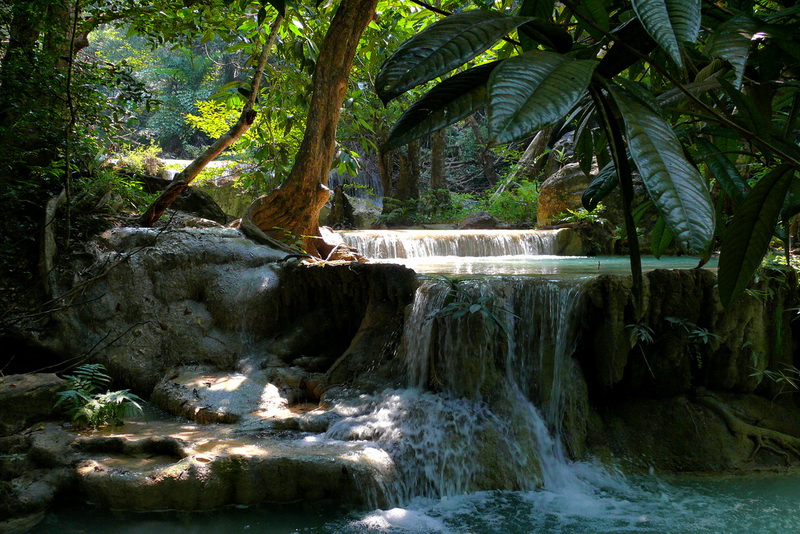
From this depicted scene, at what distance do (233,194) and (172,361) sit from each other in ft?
28.3

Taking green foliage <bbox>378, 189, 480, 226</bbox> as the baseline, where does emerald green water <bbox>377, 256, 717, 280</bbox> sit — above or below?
below

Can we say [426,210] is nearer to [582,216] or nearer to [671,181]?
[582,216]

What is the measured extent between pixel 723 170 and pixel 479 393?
355 centimetres

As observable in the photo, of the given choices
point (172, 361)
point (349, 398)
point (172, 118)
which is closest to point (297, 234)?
point (172, 361)

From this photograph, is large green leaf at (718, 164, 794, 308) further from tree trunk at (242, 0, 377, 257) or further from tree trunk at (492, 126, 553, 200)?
tree trunk at (492, 126, 553, 200)

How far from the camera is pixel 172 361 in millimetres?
5348

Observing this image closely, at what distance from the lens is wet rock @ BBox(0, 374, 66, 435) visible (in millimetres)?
3877

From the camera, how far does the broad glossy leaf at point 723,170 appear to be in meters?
1.24

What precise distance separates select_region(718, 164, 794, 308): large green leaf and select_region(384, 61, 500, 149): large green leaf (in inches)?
19.6

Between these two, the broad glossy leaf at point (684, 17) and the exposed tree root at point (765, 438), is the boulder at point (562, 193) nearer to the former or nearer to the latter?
the exposed tree root at point (765, 438)

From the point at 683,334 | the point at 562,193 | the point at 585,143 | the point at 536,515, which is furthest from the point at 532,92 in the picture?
the point at 562,193

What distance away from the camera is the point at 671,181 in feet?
2.14

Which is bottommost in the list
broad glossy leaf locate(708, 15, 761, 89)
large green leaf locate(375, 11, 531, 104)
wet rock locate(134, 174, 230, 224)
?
large green leaf locate(375, 11, 531, 104)

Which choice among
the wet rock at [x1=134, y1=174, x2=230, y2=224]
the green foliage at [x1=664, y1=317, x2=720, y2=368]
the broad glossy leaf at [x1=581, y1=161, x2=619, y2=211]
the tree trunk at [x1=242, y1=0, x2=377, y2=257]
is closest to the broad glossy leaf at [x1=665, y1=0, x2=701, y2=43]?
the broad glossy leaf at [x1=581, y1=161, x2=619, y2=211]
